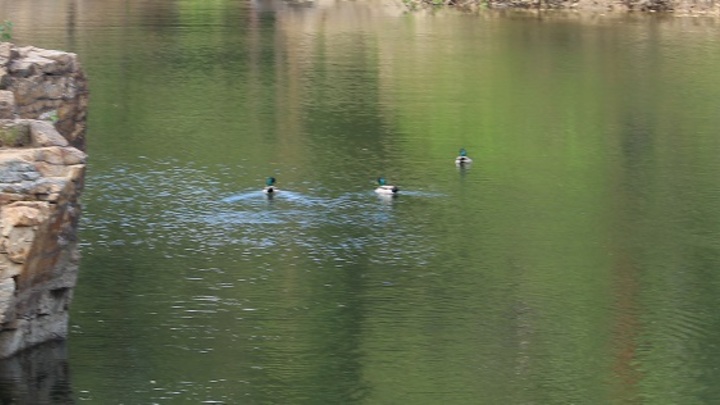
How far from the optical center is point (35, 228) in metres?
43.3

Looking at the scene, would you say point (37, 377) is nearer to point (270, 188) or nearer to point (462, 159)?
point (270, 188)

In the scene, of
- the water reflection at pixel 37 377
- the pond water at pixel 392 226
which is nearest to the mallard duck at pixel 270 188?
the pond water at pixel 392 226

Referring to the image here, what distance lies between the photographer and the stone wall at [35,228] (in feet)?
142

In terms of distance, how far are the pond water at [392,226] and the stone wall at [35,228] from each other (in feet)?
3.92

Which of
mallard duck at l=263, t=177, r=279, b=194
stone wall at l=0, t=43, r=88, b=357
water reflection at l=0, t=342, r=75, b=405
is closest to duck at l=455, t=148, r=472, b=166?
mallard duck at l=263, t=177, r=279, b=194

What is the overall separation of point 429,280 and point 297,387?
12.4 metres

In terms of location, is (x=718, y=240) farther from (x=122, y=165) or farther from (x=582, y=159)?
(x=122, y=165)

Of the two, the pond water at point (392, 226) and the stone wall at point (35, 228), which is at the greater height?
the stone wall at point (35, 228)

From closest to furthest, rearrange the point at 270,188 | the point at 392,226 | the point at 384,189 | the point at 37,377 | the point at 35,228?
1. the point at 35,228
2. the point at 37,377
3. the point at 392,226
4. the point at 270,188
5. the point at 384,189

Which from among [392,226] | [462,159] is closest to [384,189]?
[392,226]

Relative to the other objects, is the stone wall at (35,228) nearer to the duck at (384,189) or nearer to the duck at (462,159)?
the duck at (384,189)

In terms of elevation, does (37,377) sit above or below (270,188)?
below

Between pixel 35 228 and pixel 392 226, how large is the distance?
23258mm

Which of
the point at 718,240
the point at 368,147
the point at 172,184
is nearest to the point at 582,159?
the point at 368,147
